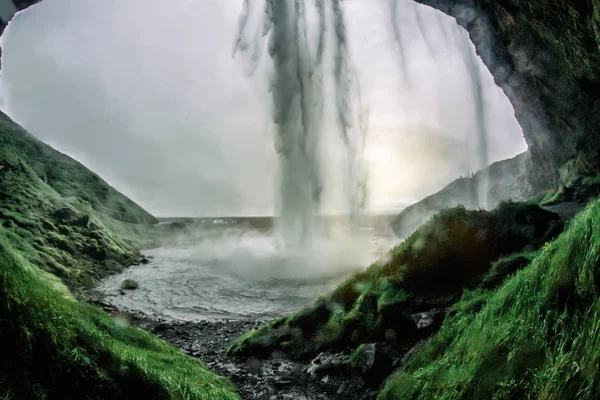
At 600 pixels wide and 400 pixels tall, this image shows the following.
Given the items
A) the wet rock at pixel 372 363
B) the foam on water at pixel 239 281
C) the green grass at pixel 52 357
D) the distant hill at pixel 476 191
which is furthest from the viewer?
the distant hill at pixel 476 191

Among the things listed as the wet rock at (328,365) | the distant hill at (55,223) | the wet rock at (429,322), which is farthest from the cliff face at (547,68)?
the distant hill at (55,223)

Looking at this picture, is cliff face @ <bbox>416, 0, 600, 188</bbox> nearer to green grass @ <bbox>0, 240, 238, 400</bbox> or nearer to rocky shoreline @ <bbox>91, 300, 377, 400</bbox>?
rocky shoreline @ <bbox>91, 300, 377, 400</bbox>

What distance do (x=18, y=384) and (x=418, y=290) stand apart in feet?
28.1

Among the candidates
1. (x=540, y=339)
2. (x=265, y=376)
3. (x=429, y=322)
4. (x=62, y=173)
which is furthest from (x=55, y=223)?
(x=540, y=339)

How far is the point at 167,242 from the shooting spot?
6000 cm

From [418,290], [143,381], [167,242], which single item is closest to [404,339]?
[418,290]

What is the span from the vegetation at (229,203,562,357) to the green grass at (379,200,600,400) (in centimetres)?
329

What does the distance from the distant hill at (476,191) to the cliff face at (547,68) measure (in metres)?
10.9

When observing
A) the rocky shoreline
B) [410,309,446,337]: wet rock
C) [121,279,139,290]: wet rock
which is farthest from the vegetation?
[121,279,139,290]: wet rock

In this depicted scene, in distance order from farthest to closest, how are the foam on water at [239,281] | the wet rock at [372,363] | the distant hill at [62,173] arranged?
the distant hill at [62,173] < the foam on water at [239,281] < the wet rock at [372,363]

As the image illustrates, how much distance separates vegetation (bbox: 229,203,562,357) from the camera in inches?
338

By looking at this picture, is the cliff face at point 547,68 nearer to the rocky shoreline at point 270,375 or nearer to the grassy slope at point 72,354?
the rocky shoreline at point 270,375

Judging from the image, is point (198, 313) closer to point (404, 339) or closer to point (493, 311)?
point (404, 339)

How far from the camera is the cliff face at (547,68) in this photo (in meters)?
15.2
